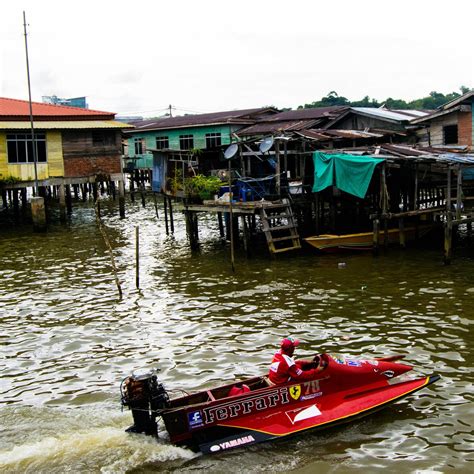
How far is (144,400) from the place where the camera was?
944 cm

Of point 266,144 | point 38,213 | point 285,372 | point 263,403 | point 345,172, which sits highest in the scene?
point 266,144

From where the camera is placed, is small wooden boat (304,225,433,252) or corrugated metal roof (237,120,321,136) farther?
corrugated metal roof (237,120,321,136)

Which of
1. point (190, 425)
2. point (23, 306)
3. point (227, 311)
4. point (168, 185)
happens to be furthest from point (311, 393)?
point (168, 185)

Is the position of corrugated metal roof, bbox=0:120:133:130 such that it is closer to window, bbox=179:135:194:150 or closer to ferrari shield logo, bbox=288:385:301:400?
window, bbox=179:135:194:150

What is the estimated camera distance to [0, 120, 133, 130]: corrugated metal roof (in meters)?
31.3

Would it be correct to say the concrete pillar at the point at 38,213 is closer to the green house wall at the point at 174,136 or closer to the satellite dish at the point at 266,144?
the satellite dish at the point at 266,144

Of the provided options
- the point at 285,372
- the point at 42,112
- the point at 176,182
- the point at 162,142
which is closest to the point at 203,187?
the point at 176,182

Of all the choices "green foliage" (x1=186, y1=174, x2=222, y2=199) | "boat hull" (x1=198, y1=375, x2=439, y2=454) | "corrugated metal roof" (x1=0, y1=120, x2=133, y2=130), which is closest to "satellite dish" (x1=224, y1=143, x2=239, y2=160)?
"green foliage" (x1=186, y1=174, x2=222, y2=199)

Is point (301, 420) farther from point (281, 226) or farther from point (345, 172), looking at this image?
point (345, 172)

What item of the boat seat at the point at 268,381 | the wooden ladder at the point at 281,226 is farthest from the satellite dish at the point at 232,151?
the boat seat at the point at 268,381

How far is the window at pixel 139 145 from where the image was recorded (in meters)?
50.3

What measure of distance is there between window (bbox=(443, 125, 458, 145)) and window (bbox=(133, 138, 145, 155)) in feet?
89.9

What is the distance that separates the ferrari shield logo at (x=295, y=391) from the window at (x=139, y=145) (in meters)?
42.0

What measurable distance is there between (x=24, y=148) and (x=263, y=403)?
84.8 ft
